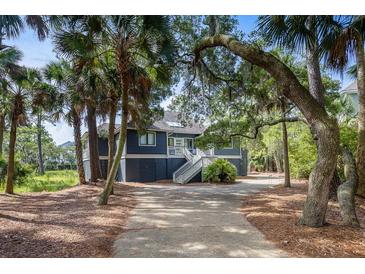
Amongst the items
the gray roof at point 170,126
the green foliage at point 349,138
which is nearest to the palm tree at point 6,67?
the gray roof at point 170,126

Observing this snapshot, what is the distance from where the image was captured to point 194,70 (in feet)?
23.0

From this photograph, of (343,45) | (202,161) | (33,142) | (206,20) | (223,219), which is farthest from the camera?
(33,142)

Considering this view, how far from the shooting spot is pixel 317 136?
433 centimetres

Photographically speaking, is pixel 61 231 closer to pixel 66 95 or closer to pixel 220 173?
pixel 66 95

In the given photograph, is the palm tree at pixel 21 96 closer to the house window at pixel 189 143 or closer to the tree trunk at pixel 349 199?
the tree trunk at pixel 349 199

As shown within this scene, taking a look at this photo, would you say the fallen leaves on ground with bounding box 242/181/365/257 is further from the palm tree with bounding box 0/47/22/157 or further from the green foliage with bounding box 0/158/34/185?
the green foliage with bounding box 0/158/34/185

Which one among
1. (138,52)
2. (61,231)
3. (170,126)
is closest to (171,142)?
(170,126)

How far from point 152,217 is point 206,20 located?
4378mm

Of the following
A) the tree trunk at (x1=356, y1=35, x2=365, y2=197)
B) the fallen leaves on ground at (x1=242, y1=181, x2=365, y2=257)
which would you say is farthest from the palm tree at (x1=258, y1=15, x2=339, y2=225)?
the tree trunk at (x1=356, y1=35, x2=365, y2=197)

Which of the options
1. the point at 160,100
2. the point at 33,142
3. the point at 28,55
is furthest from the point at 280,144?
the point at 33,142

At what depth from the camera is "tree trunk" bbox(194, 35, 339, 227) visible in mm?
4227

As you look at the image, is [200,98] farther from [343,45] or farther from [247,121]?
[343,45]

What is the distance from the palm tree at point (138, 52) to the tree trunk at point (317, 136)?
7.75 feet

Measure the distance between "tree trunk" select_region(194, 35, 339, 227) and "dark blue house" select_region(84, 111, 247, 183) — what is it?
11.9 metres
